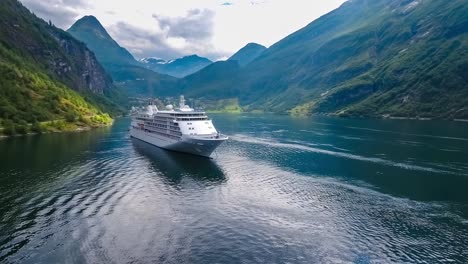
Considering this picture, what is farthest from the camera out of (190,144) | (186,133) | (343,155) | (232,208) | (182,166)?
(343,155)

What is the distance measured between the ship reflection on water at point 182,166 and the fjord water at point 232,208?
36 centimetres

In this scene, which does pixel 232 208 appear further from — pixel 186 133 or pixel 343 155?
pixel 343 155

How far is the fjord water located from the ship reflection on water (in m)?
0.36

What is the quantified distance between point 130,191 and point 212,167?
30.6 meters

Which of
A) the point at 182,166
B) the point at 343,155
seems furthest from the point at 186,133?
the point at 343,155

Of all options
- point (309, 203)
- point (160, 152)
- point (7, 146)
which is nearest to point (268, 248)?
point (309, 203)

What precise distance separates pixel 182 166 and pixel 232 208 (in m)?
38.6

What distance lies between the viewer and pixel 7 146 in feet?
402

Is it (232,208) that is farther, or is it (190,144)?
(190,144)

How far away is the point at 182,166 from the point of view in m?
97.9

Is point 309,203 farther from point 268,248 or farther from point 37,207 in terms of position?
point 37,207

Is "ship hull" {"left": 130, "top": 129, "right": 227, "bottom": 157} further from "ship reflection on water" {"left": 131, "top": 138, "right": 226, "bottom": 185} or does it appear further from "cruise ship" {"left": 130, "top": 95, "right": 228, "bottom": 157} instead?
"ship reflection on water" {"left": 131, "top": 138, "right": 226, "bottom": 185}

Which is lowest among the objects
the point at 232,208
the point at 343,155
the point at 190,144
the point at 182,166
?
the point at 232,208

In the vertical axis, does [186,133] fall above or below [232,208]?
above
